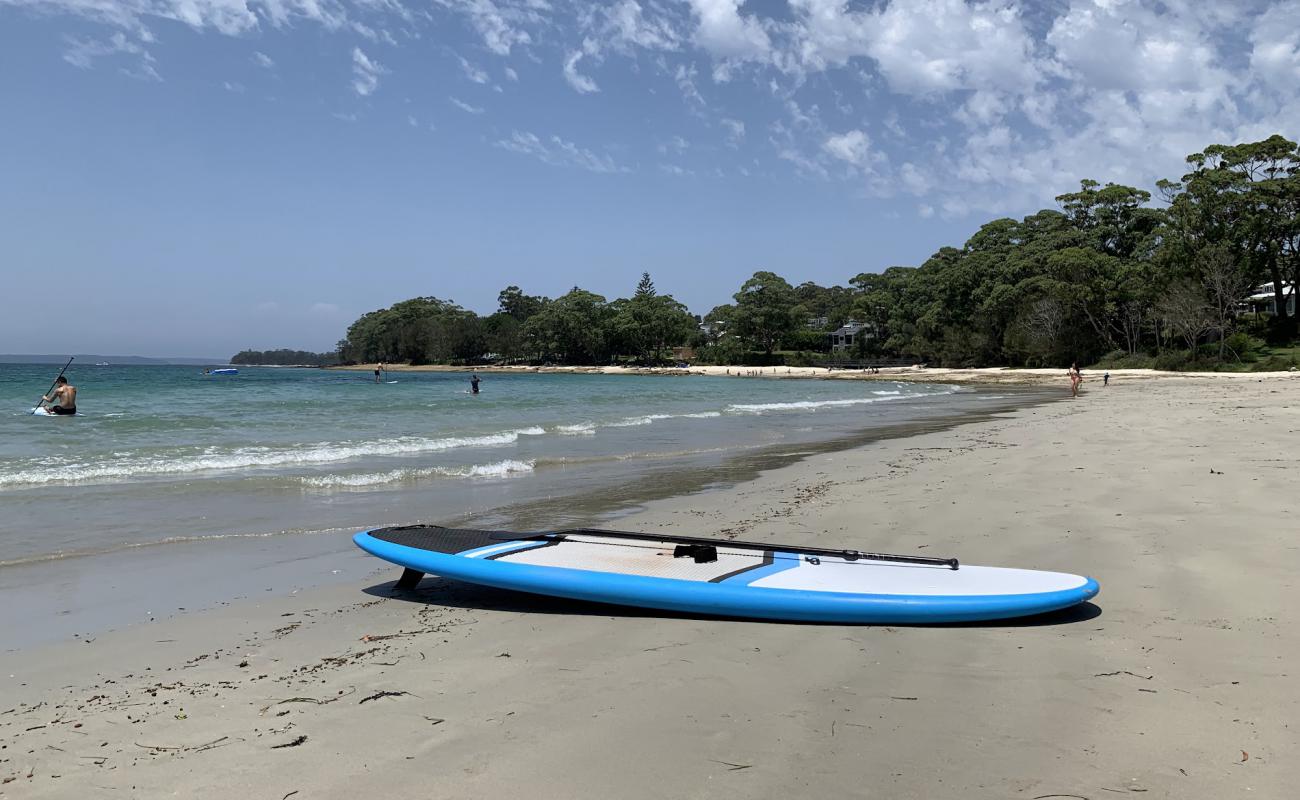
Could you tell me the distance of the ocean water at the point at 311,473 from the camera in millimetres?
6953

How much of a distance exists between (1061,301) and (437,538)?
55.0m

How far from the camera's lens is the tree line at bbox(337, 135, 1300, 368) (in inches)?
1620

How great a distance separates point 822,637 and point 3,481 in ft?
34.2

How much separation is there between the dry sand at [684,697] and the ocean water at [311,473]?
196cm

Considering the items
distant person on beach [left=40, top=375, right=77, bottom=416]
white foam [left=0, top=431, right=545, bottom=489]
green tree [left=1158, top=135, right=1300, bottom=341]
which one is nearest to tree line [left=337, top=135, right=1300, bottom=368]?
green tree [left=1158, top=135, right=1300, bottom=341]

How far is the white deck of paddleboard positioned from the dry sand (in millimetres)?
230

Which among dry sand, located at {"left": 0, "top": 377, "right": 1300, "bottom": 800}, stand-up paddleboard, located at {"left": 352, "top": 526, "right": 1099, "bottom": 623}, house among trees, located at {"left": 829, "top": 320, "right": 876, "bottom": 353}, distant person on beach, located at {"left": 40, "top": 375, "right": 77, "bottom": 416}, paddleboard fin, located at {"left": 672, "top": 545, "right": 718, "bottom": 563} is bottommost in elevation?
dry sand, located at {"left": 0, "top": 377, "right": 1300, "bottom": 800}

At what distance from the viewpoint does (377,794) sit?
8.43 feet

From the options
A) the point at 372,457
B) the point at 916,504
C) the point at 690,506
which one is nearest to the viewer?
the point at 916,504

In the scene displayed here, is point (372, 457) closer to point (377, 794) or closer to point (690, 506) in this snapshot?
point (690, 506)

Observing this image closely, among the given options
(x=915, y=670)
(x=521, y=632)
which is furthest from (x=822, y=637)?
(x=521, y=632)

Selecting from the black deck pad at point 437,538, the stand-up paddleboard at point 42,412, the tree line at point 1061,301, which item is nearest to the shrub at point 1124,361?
the tree line at point 1061,301

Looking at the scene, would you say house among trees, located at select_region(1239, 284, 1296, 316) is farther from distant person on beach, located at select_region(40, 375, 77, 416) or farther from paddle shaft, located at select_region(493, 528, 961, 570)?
distant person on beach, located at select_region(40, 375, 77, 416)

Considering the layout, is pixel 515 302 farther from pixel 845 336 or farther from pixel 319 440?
pixel 319 440
